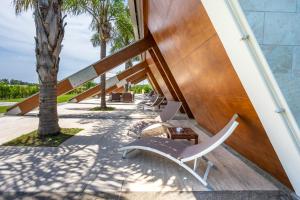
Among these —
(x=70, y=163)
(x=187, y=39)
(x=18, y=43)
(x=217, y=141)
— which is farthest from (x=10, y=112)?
(x=18, y=43)

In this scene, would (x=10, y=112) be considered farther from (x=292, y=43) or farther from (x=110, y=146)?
(x=292, y=43)

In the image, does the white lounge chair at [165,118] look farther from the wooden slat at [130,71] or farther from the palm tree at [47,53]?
the wooden slat at [130,71]

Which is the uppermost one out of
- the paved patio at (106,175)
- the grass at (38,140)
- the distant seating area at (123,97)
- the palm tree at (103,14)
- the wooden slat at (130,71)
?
the palm tree at (103,14)

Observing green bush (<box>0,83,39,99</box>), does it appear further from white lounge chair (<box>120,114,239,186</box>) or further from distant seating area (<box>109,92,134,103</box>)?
white lounge chair (<box>120,114,239,186</box>)

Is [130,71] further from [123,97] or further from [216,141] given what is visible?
[216,141]

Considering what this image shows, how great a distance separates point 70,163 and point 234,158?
333 cm

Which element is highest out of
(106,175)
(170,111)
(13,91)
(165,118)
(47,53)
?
(47,53)

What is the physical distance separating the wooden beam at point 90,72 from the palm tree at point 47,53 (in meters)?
3.29

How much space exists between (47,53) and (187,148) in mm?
4476

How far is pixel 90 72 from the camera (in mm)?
10016

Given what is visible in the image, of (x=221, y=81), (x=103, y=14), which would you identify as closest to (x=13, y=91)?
(x=103, y=14)

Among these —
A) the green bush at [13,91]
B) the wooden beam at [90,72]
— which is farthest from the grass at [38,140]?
the green bush at [13,91]

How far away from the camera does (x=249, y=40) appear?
2.75m

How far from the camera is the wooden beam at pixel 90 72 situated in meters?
10.0
